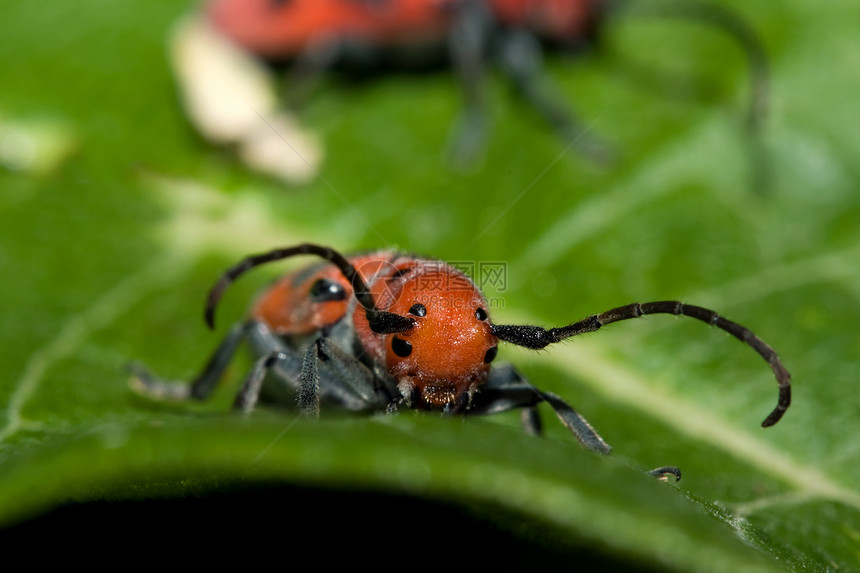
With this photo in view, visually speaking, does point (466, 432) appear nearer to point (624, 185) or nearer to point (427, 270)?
point (427, 270)

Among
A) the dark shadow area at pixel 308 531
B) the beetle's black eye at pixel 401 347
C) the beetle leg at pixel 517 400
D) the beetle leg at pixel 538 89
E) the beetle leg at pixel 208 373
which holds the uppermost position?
the beetle leg at pixel 538 89

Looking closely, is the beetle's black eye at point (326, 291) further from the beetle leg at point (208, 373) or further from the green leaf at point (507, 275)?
the green leaf at point (507, 275)

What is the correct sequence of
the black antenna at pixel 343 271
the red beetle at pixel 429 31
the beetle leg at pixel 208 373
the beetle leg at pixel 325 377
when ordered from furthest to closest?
the red beetle at pixel 429 31
the beetle leg at pixel 208 373
the beetle leg at pixel 325 377
the black antenna at pixel 343 271

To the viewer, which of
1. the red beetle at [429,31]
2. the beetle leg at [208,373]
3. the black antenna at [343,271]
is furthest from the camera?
the red beetle at [429,31]

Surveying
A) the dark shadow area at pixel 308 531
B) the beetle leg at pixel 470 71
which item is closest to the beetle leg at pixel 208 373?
the dark shadow area at pixel 308 531

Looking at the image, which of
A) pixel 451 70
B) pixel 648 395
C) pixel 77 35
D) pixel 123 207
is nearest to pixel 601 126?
pixel 451 70

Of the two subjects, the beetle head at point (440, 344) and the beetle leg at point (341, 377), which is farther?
the beetle leg at point (341, 377)

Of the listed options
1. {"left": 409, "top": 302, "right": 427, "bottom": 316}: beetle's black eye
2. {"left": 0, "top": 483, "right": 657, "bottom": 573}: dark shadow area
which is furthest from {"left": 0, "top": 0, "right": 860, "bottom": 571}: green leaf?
{"left": 409, "top": 302, "right": 427, "bottom": 316}: beetle's black eye
